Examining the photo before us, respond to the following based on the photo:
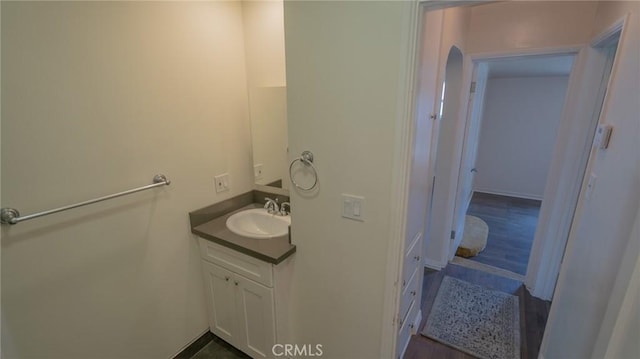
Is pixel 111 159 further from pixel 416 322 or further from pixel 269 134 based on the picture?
pixel 416 322

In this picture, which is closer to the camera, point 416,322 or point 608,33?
point 608,33

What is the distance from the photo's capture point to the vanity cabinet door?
177 centimetres

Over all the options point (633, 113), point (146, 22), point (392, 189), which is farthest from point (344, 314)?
point (146, 22)

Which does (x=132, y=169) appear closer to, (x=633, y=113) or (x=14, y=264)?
(x=14, y=264)

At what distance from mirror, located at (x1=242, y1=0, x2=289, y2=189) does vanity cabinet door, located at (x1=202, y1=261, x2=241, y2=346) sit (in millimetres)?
702

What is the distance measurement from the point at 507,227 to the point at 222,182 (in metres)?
3.94

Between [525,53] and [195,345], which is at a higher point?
[525,53]

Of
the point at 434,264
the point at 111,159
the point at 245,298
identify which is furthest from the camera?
the point at 434,264

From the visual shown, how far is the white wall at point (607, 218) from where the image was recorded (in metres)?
1.08

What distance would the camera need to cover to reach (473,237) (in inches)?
140

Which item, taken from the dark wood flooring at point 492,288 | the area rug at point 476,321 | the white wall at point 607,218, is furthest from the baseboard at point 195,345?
the white wall at point 607,218

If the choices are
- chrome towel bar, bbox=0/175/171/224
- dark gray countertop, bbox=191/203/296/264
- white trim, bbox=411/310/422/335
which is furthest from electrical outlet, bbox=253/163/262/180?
white trim, bbox=411/310/422/335

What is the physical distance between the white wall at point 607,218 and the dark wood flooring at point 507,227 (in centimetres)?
162

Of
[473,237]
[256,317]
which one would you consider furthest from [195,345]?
[473,237]
